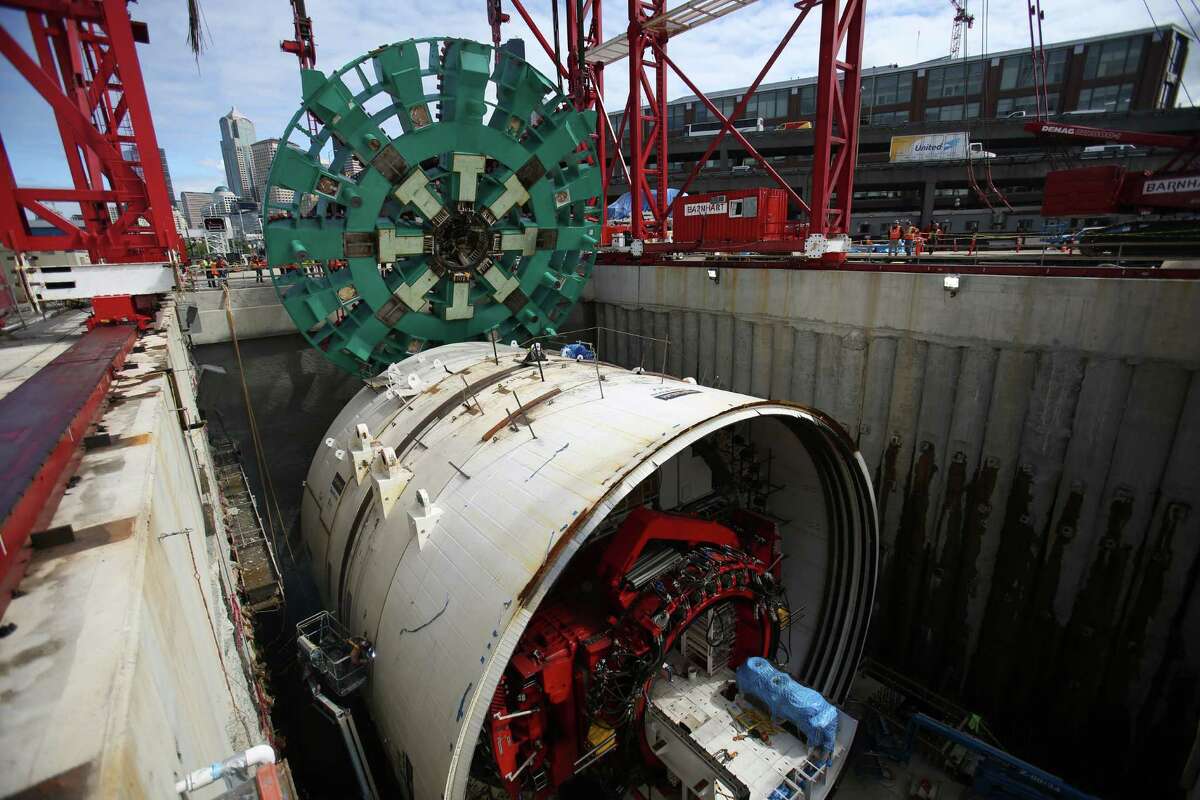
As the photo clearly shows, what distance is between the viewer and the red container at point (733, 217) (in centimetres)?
1589

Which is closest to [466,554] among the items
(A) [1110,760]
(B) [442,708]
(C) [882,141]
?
(B) [442,708]

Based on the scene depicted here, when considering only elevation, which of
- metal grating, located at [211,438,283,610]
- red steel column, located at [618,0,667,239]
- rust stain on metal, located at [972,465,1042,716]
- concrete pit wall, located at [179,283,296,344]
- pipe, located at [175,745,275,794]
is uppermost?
red steel column, located at [618,0,667,239]

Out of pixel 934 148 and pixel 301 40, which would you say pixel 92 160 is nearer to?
pixel 301 40

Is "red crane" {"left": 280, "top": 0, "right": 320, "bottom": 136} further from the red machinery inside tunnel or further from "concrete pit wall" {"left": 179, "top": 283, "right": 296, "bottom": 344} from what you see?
the red machinery inside tunnel

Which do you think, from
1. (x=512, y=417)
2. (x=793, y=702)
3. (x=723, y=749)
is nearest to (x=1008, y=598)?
(x=793, y=702)

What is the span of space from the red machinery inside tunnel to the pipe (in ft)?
11.0

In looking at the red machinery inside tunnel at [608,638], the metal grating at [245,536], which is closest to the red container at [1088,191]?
the red machinery inside tunnel at [608,638]

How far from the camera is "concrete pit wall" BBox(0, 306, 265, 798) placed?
63.1 inches

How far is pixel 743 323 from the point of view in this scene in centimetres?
1216

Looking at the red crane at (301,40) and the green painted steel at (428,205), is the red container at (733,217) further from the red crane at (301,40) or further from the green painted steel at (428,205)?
the red crane at (301,40)

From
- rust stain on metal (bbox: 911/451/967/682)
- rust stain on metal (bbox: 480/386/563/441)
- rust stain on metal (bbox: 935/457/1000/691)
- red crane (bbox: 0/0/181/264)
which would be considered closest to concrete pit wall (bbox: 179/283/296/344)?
red crane (bbox: 0/0/181/264)

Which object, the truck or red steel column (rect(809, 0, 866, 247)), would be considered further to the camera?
the truck

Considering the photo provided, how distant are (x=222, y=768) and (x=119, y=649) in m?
0.73

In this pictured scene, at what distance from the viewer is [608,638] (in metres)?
5.94
